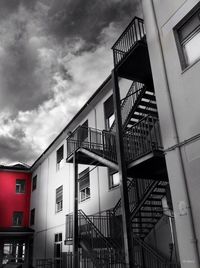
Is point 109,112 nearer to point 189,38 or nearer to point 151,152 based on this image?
point 151,152

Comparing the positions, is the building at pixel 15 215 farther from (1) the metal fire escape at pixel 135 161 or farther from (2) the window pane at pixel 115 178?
(1) the metal fire escape at pixel 135 161

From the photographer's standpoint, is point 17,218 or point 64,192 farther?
point 17,218

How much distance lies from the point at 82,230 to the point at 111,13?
29.7 feet

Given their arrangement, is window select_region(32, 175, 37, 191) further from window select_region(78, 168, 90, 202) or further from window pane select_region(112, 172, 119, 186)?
window pane select_region(112, 172, 119, 186)

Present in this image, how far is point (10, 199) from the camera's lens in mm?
25859

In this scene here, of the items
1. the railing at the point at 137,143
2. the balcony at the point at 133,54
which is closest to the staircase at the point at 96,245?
the railing at the point at 137,143

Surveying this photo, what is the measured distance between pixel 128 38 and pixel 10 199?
21.0 m

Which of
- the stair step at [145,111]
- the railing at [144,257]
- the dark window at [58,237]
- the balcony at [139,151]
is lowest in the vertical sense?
the railing at [144,257]

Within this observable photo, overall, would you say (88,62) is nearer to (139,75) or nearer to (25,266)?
(139,75)

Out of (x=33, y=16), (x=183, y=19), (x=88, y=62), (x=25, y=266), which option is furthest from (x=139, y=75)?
(x=25, y=266)

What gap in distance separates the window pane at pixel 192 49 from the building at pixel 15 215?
20.6 m

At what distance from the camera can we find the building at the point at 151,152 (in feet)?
21.1

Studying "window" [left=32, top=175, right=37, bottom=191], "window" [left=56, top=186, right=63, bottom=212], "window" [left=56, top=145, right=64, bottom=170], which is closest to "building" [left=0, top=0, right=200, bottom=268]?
"window" [left=56, top=186, right=63, bottom=212]

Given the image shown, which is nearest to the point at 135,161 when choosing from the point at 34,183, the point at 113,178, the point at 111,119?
the point at 113,178
